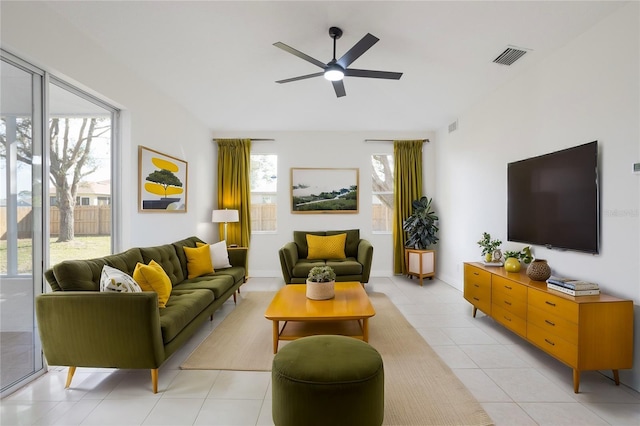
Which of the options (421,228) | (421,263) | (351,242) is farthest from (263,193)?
(421,263)

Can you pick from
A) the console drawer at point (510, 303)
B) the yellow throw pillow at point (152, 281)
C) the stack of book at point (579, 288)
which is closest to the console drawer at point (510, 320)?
the console drawer at point (510, 303)

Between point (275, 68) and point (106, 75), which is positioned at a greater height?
point (275, 68)

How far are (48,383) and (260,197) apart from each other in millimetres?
4113

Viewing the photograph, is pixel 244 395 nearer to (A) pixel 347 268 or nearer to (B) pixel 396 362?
(B) pixel 396 362

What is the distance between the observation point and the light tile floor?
1861mm

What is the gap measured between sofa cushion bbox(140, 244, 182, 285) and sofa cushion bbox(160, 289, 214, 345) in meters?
0.35

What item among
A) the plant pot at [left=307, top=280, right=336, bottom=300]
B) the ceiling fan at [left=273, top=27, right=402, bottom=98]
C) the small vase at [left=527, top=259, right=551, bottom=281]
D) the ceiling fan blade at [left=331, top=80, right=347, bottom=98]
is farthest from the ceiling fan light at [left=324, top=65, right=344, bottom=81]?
the small vase at [left=527, top=259, right=551, bottom=281]

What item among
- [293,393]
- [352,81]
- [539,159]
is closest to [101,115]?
[352,81]

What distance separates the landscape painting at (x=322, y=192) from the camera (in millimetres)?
5836

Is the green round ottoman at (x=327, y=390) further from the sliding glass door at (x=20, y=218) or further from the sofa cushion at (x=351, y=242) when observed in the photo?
the sofa cushion at (x=351, y=242)

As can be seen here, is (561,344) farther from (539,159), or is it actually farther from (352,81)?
(352,81)

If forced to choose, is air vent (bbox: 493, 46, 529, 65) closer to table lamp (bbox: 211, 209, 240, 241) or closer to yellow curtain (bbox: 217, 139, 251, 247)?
yellow curtain (bbox: 217, 139, 251, 247)

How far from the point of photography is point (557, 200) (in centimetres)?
280

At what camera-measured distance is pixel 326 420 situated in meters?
1.55
